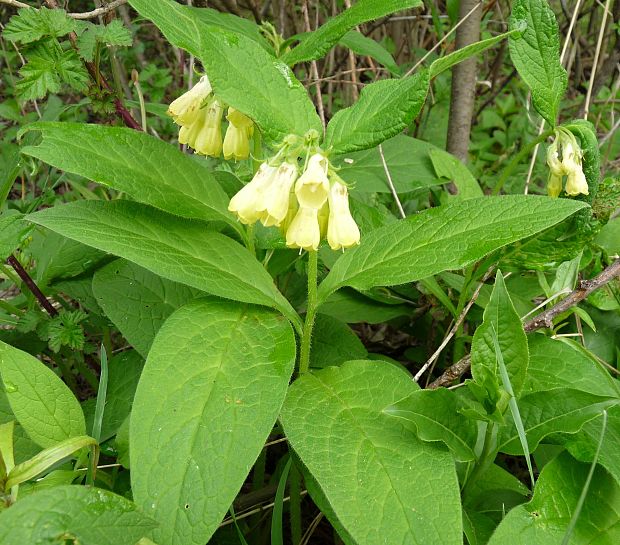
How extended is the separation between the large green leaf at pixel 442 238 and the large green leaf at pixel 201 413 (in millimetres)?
252

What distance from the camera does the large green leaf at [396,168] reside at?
238cm

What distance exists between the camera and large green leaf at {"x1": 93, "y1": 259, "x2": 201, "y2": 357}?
1724 millimetres

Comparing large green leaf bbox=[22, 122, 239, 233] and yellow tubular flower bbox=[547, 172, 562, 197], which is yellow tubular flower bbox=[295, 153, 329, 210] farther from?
yellow tubular flower bbox=[547, 172, 562, 197]

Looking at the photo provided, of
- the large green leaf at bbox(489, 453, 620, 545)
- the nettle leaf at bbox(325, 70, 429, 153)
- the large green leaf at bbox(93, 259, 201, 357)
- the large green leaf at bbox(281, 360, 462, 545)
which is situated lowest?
the large green leaf at bbox(489, 453, 620, 545)

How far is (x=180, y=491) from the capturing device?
1.18 metres

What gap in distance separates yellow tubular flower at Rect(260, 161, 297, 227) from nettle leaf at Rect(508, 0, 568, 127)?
93cm

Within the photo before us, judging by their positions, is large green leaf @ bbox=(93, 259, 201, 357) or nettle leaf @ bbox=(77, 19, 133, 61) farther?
nettle leaf @ bbox=(77, 19, 133, 61)

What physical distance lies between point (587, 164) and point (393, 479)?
4.04 feet

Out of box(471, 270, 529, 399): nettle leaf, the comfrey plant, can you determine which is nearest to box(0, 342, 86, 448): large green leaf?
the comfrey plant

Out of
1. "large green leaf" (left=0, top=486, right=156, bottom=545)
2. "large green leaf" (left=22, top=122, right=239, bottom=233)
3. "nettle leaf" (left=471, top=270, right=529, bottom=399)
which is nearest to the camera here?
"large green leaf" (left=0, top=486, right=156, bottom=545)

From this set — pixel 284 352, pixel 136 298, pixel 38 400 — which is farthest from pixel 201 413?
pixel 136 298

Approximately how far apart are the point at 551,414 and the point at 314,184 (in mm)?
727

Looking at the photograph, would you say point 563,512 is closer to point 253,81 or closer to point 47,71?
point 253,81

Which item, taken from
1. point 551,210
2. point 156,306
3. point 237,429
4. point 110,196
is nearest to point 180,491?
point 237,429
